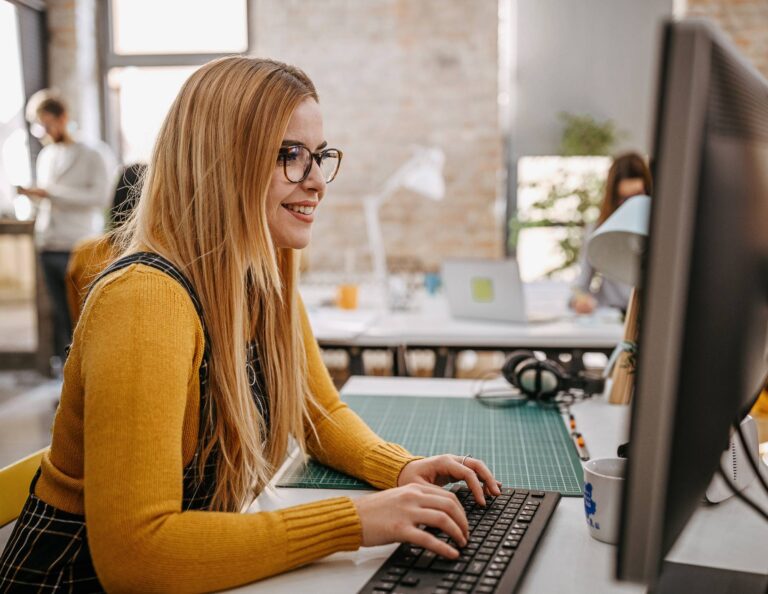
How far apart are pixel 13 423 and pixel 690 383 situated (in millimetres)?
3878

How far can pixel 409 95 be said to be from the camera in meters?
4.82

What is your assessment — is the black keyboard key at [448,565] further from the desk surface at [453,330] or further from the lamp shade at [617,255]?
the desk surface at [453,330]

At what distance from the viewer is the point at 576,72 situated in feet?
16.0

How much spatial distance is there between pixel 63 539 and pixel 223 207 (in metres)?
0.45

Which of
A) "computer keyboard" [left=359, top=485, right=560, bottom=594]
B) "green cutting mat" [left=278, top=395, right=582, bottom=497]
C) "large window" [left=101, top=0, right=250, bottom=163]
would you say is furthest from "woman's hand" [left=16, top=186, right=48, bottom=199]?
"computer keyboard" [left=359, top=485, right=560, bottom=594]

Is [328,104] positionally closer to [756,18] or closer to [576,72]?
[576,72]

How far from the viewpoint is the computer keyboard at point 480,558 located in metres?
0.73

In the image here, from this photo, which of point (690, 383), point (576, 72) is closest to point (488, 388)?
point (690, 383)

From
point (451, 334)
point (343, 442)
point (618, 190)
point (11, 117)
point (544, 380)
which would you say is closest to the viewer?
point (343, 442)

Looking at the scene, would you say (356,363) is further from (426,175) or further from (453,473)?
(453,473)

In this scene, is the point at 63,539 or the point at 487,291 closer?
the point at 63,539

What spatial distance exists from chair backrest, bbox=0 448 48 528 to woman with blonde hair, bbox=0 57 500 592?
4.3 inches

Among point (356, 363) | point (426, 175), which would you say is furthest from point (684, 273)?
point (426, 175)

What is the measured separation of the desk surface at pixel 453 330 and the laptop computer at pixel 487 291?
0.12ft
